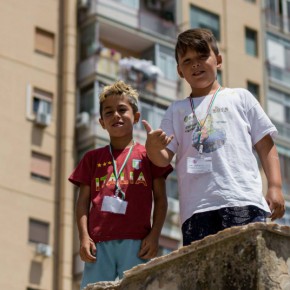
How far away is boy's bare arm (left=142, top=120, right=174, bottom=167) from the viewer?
27.1 feet

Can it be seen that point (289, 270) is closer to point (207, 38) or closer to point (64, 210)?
point (207, 38)

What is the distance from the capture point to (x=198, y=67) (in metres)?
8.68

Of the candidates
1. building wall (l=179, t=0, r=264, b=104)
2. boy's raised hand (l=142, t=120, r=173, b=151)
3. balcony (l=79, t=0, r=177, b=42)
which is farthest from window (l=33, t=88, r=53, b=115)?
boy's raised hand (l=142, t=120, r=173, b=151)

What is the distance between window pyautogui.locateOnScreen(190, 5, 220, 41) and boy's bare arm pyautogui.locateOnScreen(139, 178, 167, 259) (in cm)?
3452

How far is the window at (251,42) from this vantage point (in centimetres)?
4491

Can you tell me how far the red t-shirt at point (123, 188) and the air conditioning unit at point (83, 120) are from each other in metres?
29.6

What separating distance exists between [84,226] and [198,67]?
4.46 ft

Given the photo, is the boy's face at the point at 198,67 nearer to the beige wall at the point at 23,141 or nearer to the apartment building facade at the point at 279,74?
the beige wall at the point at 23,141

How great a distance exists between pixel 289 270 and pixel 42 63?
32.3m

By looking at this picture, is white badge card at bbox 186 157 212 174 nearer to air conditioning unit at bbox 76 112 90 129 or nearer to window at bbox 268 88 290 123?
air conditioning unit at bbox 76 112 90 129

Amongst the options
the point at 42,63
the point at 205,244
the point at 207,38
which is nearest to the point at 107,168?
the point at 207,38

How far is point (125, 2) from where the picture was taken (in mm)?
41625

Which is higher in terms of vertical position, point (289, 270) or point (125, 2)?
point (125, 2)

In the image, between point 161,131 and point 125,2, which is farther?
point 125,2
